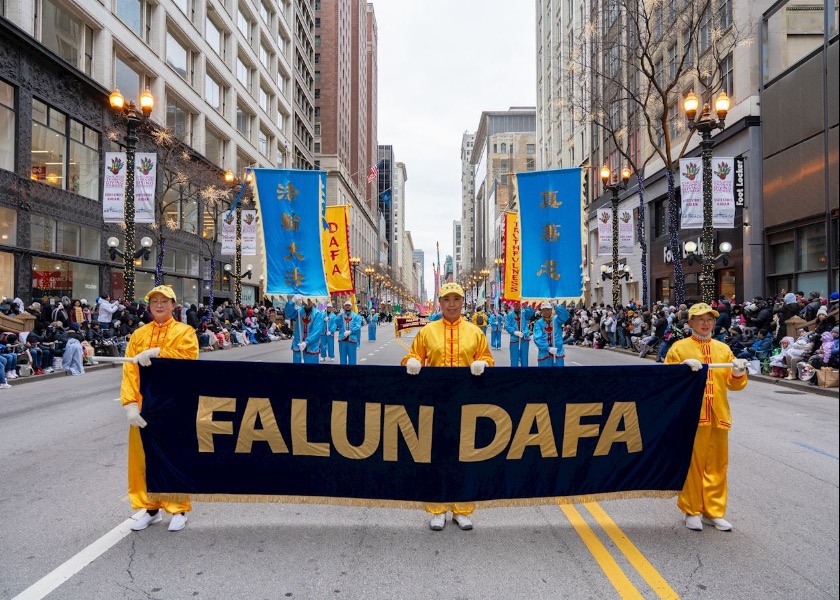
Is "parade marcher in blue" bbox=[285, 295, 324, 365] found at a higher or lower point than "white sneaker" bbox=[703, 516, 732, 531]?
higher

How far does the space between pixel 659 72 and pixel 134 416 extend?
2643cm

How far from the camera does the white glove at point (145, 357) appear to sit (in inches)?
165

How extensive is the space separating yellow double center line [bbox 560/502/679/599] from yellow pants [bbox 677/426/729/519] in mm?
633

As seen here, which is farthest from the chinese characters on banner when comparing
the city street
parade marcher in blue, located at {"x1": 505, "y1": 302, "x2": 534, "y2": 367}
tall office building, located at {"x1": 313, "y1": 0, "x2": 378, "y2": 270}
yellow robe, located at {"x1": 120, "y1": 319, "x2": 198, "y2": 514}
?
tall office building, located at {"x1": 313, "y1": 0, "x2": 378, "y2": 270}

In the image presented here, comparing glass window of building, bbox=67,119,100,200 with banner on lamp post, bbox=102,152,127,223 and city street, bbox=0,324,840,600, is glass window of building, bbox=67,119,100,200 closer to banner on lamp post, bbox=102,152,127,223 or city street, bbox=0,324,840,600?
banner on lamp post, bbox=102,152,127,223

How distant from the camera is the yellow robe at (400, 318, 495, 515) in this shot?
15.6 feet

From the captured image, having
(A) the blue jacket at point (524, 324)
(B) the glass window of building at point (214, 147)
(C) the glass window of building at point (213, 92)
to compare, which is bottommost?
(A) the blue jacket at point (524, 324)

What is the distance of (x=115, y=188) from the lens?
58.1 ft

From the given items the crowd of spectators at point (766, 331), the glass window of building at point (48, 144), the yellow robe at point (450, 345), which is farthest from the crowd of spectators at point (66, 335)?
the crowd of spectators at point (766, 331)

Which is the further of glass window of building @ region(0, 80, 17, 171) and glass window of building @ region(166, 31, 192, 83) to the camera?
glass window of building @ region(166, 31, 192, 83)

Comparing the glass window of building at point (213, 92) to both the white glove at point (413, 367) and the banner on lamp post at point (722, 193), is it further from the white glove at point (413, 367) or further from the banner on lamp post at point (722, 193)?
the white glove at point (413, 367)

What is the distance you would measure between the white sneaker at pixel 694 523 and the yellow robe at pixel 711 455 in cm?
3

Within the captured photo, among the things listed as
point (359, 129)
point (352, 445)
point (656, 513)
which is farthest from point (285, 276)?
point (359, 129)

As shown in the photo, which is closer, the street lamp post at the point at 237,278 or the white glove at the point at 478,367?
the white glove at the point at 478,367
